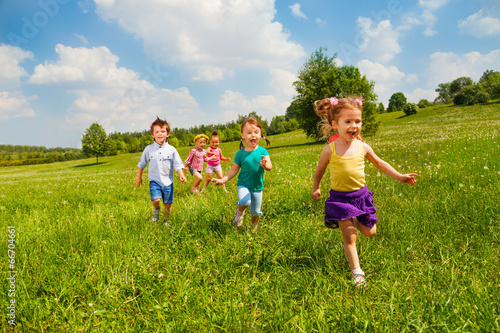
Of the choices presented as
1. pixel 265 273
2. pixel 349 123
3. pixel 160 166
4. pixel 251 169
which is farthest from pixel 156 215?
pixel 349 123

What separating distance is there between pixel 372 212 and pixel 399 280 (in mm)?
773

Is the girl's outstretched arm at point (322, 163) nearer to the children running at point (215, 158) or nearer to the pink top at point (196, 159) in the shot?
the children running at point (215, 158)

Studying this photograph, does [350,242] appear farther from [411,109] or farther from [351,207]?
[411,109]

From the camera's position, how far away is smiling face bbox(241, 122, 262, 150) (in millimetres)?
4512

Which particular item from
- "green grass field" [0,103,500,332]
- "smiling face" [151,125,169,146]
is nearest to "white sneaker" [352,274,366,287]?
"green grass field" [0,103,500,332]

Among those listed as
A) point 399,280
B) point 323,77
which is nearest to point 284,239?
point 399,280

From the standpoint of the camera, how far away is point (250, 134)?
4.50 m

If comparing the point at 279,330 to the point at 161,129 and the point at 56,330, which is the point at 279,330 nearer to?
the point at 56,330

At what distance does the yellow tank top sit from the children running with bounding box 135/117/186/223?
3050 millimetres

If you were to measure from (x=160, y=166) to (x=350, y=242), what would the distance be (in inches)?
148

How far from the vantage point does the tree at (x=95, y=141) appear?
47.2m

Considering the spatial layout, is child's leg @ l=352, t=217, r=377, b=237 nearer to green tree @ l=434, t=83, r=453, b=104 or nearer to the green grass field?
the green grass field

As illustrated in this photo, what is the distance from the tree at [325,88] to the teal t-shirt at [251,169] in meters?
28.4

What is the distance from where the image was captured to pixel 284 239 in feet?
13.1
